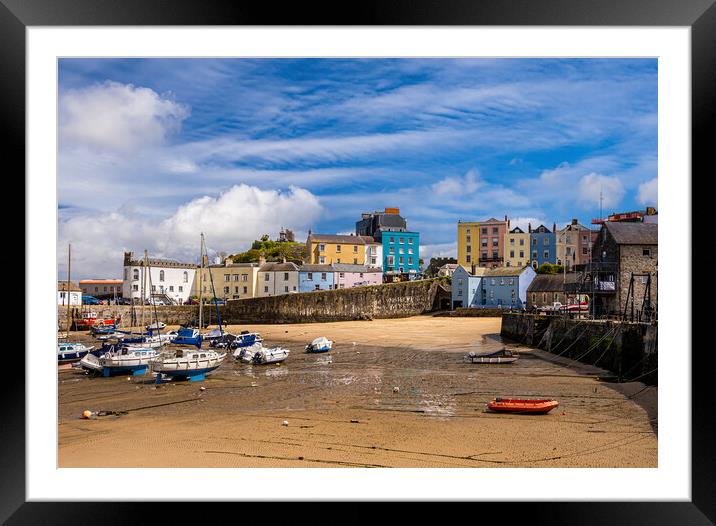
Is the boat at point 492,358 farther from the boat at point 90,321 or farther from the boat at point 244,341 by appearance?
the boat at point 90,321

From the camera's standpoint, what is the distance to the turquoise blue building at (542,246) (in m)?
28.5

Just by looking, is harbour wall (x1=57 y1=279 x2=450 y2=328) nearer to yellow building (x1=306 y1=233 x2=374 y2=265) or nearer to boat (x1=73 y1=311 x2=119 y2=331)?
boat (x1=73 y1=311 x2=119 y2=331)

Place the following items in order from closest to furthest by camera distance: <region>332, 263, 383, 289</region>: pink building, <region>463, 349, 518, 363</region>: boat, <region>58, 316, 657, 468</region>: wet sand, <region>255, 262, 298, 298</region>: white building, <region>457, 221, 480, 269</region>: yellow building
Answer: <region>58, 316, 657, 468</region>: wet sand → <region>463, 349, 518, 363</region>: boat → <region>255, 262, 298, 298</region>: white building → <region>332, 263, 383, 289</region>: pink building → <region>457, 221, 480, 269</region>: yellow building

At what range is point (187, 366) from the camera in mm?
11180

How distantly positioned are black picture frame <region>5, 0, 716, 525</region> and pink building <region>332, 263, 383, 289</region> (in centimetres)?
2423

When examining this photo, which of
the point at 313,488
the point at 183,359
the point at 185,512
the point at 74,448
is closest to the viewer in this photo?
the point at 185,512

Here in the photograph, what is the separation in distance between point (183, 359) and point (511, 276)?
16.8 m

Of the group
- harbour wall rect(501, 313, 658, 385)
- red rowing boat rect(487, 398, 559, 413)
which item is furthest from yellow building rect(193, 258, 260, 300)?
red rowing boat rect(487, 398, 559, 413)

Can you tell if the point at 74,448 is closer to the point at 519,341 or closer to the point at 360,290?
the point at 519,341

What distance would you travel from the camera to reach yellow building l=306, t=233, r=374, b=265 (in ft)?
94.6

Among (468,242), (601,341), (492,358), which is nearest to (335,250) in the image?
(468,242)

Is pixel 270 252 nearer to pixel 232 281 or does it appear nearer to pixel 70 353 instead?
pixel 232 281
